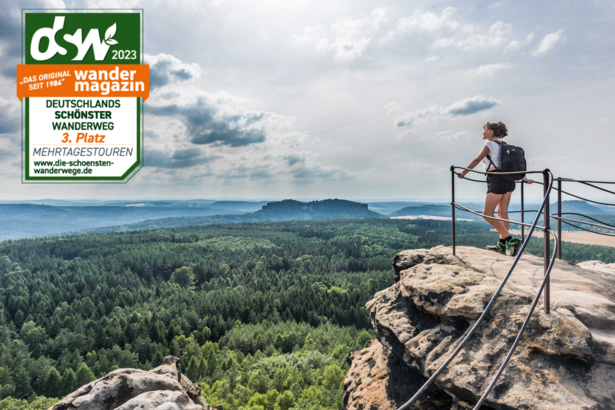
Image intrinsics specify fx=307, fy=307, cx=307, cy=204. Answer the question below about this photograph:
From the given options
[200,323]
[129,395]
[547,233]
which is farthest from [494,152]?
[200,323]

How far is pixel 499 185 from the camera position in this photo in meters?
9.63

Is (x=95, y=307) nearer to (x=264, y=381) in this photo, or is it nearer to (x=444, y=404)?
(x=264, y=381)

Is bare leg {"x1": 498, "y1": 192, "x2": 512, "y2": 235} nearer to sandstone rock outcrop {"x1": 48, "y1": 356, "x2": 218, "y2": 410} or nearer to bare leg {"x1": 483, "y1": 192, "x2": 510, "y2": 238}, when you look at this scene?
bare leg {"x1": 483, "y1": 192, "x2": 510, "y2": 238}

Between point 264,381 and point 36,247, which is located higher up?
point 264,381

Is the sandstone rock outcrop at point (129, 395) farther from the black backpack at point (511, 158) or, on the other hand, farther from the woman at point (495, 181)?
the black backpack at point (511, 158)

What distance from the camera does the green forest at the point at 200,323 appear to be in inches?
1237

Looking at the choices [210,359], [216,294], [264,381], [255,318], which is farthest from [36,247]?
[264,381]

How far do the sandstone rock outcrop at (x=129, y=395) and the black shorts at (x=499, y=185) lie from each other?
1085 centimetres

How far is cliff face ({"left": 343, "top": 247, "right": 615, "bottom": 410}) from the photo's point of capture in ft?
17.9

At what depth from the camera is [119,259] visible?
131250mm

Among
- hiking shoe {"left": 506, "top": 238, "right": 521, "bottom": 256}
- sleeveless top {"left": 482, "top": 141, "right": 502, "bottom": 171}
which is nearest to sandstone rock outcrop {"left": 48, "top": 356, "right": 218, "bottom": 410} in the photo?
hiking shoe {"left": 506, "top": 238, "right": 521, "bottom": 256}

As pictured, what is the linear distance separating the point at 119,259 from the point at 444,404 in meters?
150

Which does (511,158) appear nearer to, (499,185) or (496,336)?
(499,185)

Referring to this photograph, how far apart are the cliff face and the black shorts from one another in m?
2.19
